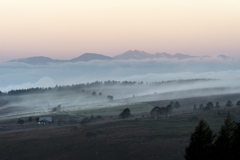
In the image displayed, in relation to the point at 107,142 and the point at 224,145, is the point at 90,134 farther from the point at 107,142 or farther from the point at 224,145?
the point at 224,145

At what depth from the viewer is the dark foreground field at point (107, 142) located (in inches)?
2198

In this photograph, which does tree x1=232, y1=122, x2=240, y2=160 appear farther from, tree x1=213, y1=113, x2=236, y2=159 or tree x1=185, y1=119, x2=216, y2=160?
tree x1=185, y1=119, x2=216, y2=160

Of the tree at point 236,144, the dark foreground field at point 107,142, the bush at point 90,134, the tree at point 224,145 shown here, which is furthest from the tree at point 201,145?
the bush at point 90,134

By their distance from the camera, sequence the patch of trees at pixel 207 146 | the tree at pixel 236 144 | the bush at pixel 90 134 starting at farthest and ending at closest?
the bush at pixel 90 134
the patch of trees at pixel 207 146
the tree at pixel 236 144

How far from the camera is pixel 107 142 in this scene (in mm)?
62406

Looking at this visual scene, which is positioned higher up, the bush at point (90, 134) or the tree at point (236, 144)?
the tree at point (236, 144)

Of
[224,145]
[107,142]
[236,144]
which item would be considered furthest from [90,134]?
[236,144]

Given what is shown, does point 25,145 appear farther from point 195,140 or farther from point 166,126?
point 195,140

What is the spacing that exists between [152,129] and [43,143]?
28889 millimetres

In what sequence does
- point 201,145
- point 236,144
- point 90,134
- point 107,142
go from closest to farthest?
point 236,144, point 201,145, point 107,142, point 90,134

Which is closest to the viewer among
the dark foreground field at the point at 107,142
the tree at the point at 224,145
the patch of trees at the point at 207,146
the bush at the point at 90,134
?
the tree at the point at 224,145

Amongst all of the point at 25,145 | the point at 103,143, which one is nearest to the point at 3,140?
the point at 25,145

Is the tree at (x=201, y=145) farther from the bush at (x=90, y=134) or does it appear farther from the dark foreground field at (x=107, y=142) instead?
the bush at (x=90, y=134)

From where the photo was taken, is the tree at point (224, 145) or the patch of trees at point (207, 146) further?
the patch of trees at point (207, 146)
